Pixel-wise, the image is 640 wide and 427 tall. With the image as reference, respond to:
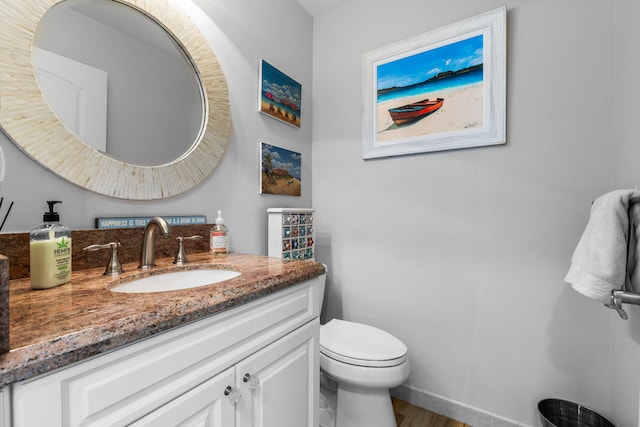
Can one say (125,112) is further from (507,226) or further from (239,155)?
(507,226)

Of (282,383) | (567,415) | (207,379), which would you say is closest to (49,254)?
(207,379)

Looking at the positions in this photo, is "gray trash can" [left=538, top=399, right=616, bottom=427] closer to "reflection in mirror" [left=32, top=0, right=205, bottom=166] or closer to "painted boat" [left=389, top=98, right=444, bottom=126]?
"painted boat" [left=389, top=98, right=444, bottom=126]

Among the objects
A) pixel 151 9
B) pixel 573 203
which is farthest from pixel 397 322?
pixel 151 9

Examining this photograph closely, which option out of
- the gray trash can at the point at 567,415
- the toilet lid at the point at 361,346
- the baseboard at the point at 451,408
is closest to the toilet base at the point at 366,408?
the toilet lid at the point at 361,346

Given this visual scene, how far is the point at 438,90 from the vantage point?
59.7 inches

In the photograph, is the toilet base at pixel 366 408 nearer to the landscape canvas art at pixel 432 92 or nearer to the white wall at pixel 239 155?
the white wall at pixel 239 155

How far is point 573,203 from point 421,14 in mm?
1264

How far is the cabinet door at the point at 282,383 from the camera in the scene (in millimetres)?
773

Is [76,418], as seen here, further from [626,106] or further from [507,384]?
[626,106]

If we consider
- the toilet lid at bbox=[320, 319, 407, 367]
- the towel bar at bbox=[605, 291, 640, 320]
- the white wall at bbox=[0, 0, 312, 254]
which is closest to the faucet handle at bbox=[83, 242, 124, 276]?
the white wall at bbox=[0, 0, 312, 254]

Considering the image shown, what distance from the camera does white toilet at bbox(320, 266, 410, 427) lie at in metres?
1.17

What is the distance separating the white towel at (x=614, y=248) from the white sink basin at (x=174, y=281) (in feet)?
3.85

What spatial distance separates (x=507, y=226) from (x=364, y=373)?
3.20ft

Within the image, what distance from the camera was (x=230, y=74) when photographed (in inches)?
55.6
